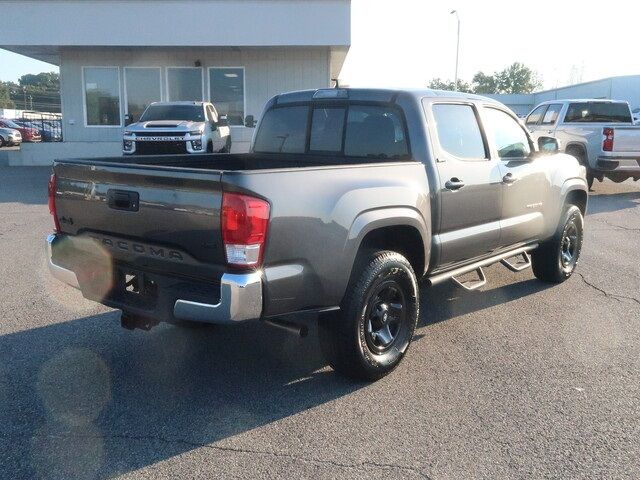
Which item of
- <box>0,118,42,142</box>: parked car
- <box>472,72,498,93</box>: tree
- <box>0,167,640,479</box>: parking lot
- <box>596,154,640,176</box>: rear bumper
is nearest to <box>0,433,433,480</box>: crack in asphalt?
<box>0,167,640,479</box>: parking lot

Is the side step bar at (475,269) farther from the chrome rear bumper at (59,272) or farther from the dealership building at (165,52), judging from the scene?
the dealership building at (165,52)

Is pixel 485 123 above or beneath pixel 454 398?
above

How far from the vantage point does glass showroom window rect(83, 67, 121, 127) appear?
20938 millimetres

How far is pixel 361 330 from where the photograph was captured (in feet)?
13.3

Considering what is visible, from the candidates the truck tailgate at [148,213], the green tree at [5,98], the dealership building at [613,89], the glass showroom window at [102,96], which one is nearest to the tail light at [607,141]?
the truck tailgate at [148,213]

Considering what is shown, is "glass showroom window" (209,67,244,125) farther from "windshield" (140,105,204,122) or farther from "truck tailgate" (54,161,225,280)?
"truck tailgate" (54,161,225,280)

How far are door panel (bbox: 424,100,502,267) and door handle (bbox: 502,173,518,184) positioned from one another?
0.33 feet

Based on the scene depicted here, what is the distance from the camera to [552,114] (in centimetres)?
1542

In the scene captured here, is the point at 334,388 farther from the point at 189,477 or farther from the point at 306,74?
the point at 306,74

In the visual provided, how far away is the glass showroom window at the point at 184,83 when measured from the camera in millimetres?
20906

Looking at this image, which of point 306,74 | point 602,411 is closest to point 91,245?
point 602,411

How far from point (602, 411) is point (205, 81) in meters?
19.1

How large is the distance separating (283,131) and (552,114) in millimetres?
11830

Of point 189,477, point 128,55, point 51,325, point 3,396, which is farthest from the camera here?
point 128,55
